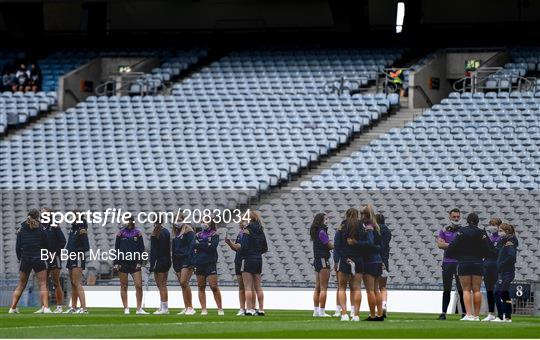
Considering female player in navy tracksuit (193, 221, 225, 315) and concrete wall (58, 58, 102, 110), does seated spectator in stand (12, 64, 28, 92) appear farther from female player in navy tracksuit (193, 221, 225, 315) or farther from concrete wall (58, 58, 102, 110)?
female player in navy tracksuit (193, 221, 225, 315)

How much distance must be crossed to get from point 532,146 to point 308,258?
683 centimetres

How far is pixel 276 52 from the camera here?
42.5 meters

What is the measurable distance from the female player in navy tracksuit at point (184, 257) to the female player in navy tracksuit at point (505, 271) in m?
5.15

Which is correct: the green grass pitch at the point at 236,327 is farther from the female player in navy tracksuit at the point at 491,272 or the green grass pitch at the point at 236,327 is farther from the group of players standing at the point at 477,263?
the female player in navy tracksuit at the point at 491,272

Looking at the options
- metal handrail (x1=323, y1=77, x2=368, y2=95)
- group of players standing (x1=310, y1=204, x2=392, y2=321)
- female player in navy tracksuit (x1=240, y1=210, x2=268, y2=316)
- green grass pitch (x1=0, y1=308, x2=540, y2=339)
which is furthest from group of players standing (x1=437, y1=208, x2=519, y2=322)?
metal handrail (x1=323, y1=77, x2=368, y2=95)

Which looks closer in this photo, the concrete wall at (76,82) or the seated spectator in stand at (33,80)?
the concrete wall at (76,82)

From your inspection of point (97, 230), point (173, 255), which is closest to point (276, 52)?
point (97, 230)

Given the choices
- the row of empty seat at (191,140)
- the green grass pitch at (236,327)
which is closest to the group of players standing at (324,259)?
the green grass pitch at (236,327)

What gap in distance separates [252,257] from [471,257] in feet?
12.0

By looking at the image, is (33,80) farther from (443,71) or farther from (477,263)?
(477,263)

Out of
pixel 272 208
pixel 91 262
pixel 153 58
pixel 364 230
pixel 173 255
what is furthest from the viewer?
pixel 153 58

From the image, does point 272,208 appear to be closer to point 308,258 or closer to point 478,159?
point 308,258

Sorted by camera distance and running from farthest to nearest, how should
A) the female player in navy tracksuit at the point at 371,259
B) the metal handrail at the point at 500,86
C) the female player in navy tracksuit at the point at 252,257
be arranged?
1. the metal handrail at the point at 500,86
2. the female player in navy tracksuit at the point at 252,257
3. the female player in navy tracksuit at the point at 371,259

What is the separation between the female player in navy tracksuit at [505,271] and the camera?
22172 mm
